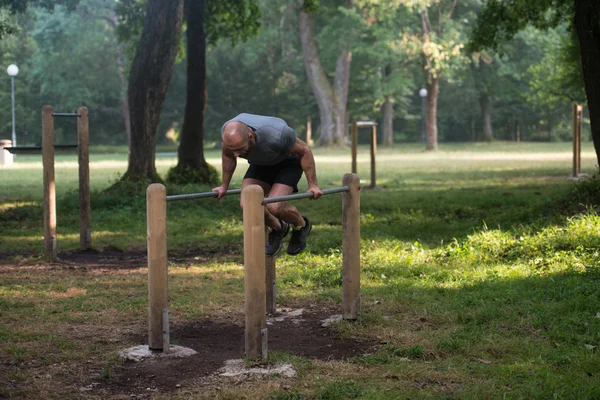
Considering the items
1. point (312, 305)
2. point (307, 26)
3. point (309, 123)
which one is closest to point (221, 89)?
point (309, 123)

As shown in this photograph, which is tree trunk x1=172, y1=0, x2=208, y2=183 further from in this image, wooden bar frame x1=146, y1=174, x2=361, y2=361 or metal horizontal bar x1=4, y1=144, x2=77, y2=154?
wooden bar frame x1=146, y1=174, x2=361, y2=361

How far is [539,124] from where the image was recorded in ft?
233

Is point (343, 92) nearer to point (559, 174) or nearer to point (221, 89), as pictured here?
point (221, 89)

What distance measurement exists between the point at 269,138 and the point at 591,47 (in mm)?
6661

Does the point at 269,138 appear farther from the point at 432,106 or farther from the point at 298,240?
the point at 432,106

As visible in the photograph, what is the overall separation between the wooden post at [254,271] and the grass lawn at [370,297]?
1.02 feet

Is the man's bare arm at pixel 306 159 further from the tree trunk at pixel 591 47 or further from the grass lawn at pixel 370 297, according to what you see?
the tree trunk at pixel 591 47

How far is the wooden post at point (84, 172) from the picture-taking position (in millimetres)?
12070

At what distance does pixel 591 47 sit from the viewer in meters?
12.2

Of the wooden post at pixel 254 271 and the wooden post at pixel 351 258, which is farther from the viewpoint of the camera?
the wooden post at pixel 351 258

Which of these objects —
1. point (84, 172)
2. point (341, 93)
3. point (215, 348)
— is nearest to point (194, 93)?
point (84, 172)

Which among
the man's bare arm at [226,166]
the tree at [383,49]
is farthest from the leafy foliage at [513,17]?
the tree at [383,49]

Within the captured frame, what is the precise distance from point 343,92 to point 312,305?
150 ft

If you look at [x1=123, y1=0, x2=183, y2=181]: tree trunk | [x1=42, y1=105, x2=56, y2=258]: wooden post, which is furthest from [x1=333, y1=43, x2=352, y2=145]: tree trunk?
[x1=42, y1=105, x2=56, y2=258]: wooden post
